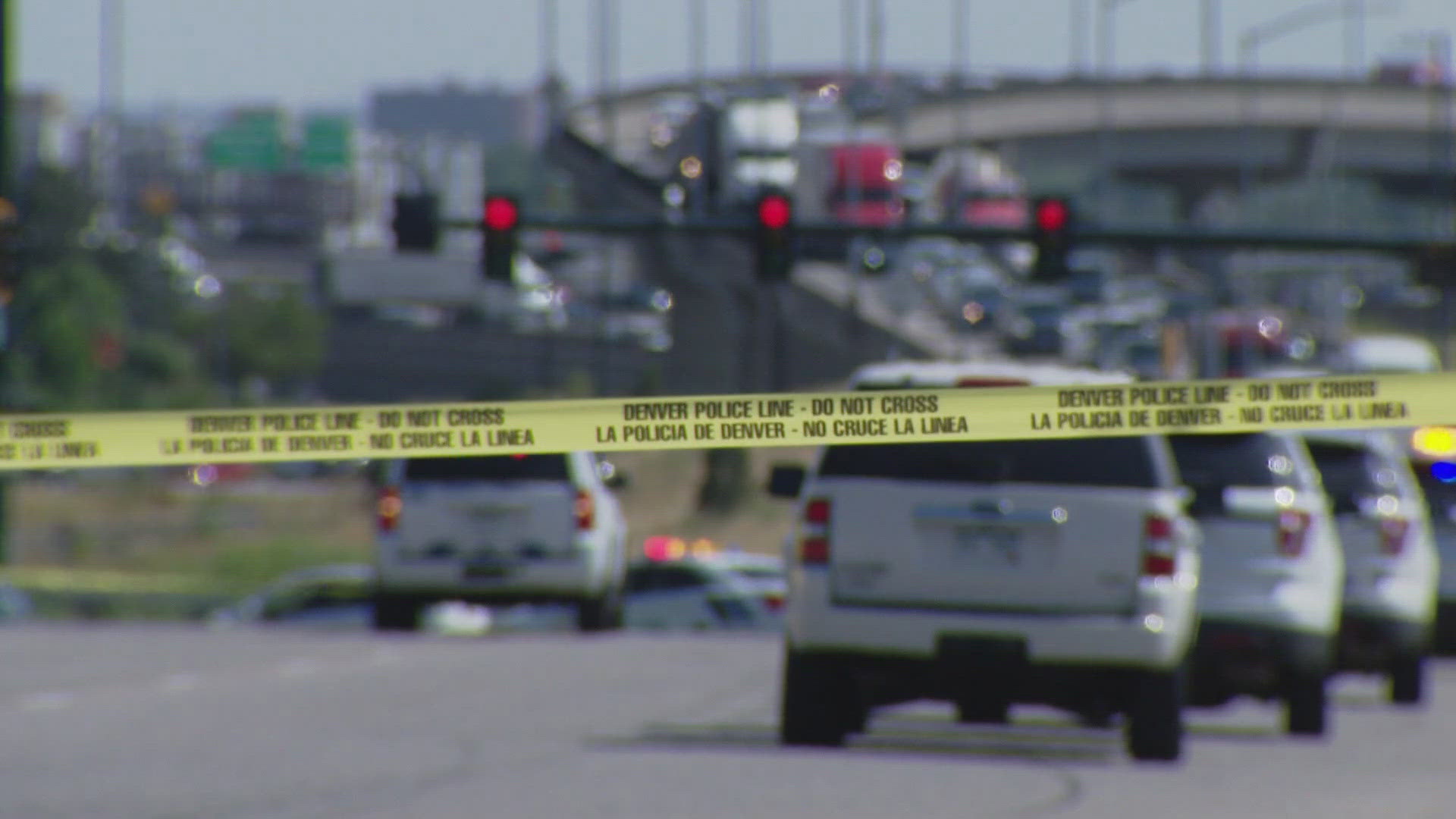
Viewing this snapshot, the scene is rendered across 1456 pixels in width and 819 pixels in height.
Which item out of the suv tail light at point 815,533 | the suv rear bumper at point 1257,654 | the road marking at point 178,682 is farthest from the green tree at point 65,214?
the suv tail light at point 815,533

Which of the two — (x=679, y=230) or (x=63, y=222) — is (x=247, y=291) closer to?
(x=63, y=222)

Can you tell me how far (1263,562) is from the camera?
15625 mm

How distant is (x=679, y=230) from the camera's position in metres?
10.6

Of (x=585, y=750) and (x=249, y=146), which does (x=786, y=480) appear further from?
(x=249, y=146)

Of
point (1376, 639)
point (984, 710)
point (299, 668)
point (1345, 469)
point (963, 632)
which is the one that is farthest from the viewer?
point (299, 668)

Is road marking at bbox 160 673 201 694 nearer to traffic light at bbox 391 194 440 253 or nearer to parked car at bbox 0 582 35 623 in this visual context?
parked car at bbox 0 582 35 623

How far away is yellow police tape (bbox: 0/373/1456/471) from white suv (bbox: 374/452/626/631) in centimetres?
10

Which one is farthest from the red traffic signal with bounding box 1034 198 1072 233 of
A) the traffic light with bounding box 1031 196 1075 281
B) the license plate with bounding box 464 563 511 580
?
the license plate with bounding box 464 563 511 580

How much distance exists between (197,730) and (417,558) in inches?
1042

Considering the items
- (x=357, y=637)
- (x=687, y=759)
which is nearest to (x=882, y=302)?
(x=687, y=759)

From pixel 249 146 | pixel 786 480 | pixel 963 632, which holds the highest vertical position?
pixel 249 146

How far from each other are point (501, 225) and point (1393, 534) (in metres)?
19.3

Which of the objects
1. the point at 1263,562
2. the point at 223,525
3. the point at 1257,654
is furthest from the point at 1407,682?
the point at 223,525

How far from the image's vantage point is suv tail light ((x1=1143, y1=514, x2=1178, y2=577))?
12.2 m
